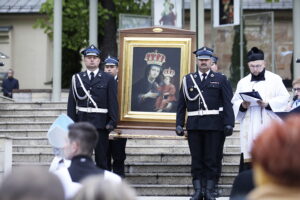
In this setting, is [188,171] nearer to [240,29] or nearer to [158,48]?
[158,48]

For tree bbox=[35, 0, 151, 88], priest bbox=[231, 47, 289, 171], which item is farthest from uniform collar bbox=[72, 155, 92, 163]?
tree bbox=[35, 0, 151, 88]

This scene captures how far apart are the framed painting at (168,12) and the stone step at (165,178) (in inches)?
362

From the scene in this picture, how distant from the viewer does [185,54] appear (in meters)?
13.1

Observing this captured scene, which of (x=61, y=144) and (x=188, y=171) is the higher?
(x=61, y=144)

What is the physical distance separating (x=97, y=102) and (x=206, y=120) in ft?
4.88

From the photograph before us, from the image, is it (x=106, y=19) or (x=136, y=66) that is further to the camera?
(x=106, y=19)

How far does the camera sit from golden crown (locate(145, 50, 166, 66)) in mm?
13227

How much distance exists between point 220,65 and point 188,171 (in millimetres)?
10611

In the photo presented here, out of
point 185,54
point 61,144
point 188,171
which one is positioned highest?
point 185,54

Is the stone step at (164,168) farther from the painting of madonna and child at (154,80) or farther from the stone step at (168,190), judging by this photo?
the painting of madonna and child at (154,80)

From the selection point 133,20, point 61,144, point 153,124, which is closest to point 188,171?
point 153,124

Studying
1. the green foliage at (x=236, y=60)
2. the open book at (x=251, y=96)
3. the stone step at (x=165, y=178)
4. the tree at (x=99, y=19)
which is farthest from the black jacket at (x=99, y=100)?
the tree at (x=99, y=19)

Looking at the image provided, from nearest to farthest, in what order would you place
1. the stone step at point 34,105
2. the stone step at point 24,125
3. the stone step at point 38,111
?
the stone step at point 24,125
the stone step at point 38,111
the stone step at point 34,105

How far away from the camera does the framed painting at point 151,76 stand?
13188mm
